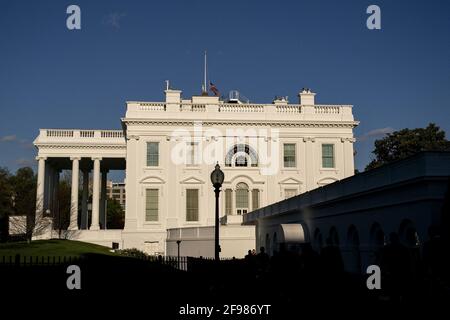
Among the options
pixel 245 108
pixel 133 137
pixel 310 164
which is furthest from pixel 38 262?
pixel 310 164

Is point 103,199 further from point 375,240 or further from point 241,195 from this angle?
point 375,240

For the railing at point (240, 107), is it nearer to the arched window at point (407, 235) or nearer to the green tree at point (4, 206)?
the green tree at point (4, 206)

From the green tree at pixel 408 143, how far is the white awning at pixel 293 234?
136 feet

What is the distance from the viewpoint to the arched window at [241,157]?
59.0 m

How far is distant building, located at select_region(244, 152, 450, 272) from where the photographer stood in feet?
58.6

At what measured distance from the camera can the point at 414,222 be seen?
18.8 meters

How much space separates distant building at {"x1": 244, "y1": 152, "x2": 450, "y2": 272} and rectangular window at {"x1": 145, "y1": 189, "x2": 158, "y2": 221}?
987 inches

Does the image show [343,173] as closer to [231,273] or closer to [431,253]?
[231,273]

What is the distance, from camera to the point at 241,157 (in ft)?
194

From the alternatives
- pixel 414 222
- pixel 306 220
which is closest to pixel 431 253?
pixel 414 222

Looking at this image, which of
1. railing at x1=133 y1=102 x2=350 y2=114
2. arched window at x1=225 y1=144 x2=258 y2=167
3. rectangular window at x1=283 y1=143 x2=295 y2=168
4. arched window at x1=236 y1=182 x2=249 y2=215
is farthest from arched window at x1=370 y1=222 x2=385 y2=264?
railing at x1=133 y1=102 x2=350 y2=114

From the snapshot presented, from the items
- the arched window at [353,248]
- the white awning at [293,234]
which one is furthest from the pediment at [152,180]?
the arched window at [353,248]

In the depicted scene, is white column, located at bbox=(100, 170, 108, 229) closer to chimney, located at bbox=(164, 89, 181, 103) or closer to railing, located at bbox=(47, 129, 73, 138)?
railing, located at bbox=(47, 129, 73, 138)
